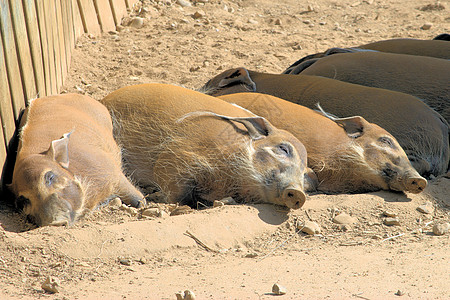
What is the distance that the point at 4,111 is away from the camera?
409 centimetres

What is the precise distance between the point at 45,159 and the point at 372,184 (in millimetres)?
2394

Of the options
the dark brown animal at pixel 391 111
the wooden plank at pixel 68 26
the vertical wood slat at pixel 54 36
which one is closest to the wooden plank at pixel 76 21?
the wooden plank at pixel 68 26

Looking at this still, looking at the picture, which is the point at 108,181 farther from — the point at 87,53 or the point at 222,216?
the point at 87,53

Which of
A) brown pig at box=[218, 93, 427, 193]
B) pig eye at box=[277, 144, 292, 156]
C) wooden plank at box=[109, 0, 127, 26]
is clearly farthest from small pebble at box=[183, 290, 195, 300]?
wooden plank at box=[109, 0, 127, 26]

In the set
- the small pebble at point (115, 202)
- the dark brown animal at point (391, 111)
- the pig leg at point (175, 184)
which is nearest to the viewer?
the small pebble at point (115, 202)

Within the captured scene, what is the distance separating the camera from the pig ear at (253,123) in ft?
14.6

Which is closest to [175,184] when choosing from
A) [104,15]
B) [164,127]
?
[164,127]

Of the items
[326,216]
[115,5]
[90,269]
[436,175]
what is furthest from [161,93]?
[115,5]

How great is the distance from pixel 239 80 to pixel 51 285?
3418 mm

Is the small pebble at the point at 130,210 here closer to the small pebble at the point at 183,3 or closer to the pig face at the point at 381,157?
the pig face at the point at 381,157

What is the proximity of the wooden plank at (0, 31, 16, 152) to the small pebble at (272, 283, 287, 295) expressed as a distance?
2.09m

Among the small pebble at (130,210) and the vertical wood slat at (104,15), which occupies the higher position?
the vertical wood slat at (104,15)

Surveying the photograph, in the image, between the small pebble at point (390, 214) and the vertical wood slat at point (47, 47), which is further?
the vertical wood slat at point (47, 47)

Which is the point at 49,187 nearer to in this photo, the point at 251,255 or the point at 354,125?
the point at 251,255
